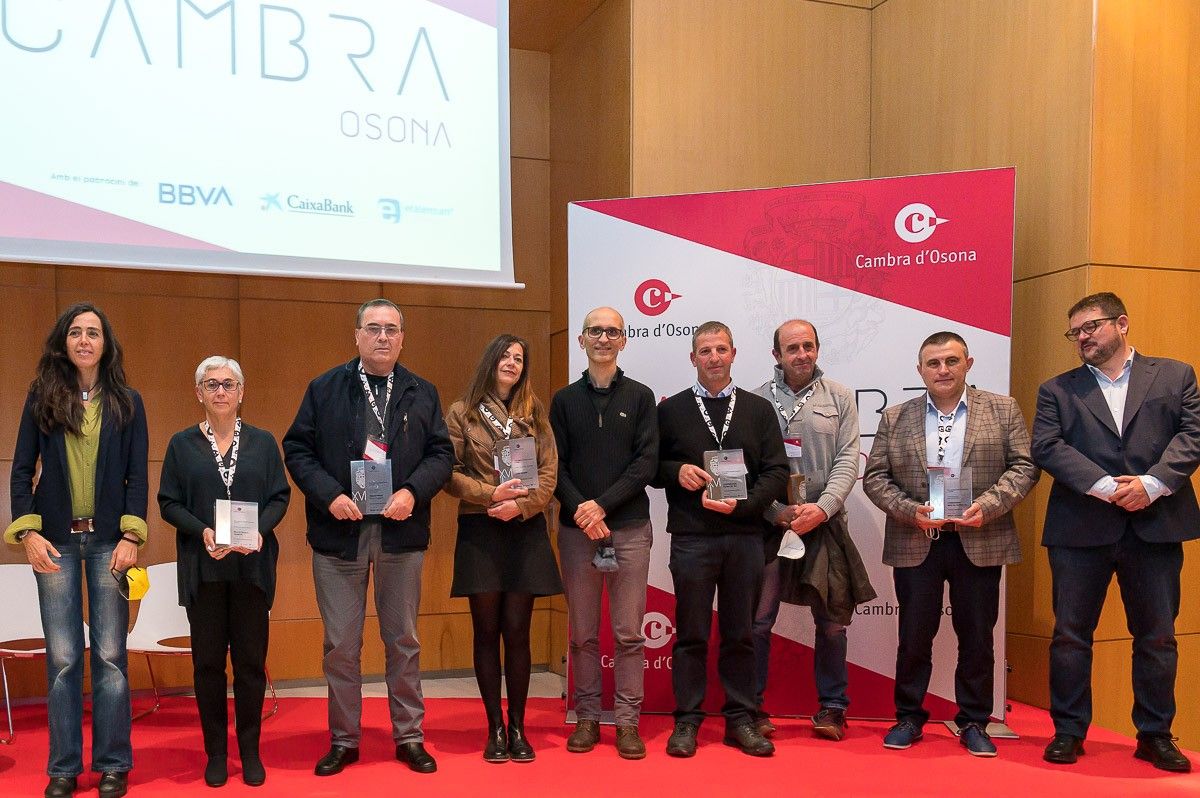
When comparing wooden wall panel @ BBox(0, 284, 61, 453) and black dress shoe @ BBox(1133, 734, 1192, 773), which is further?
wooden wall panel @ BBox(0, 284, 61, 453)

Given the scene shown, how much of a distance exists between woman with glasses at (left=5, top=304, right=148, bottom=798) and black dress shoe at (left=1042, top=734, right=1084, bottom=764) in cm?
318

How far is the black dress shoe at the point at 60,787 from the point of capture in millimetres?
3354

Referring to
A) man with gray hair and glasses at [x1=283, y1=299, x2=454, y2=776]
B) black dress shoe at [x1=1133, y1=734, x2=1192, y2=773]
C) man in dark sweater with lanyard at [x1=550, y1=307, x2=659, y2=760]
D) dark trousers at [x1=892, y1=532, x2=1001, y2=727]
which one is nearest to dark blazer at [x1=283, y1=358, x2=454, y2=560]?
man with gray hair and glasses at [x1=283, y1=299, x2=454, y2=776]

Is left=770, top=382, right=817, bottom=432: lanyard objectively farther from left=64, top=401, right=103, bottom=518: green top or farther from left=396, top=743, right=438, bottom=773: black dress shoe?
left=64, top=401, right=103, bottom=518: green top

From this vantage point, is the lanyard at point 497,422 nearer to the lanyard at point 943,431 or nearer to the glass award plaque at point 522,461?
the glass award plaque at point 522,461

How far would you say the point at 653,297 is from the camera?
4688 mm

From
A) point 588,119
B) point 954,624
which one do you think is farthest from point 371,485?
point 588,119

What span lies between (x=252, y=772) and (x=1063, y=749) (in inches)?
112

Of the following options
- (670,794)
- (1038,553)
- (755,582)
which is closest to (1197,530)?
(1038,553)

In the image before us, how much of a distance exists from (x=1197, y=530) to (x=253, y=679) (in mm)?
3317

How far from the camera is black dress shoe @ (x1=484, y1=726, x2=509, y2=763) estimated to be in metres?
3.80

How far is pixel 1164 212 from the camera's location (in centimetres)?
469

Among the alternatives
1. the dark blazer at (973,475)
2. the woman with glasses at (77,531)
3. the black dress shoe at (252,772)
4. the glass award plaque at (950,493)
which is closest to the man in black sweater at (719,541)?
the dark blazer at (973,475)

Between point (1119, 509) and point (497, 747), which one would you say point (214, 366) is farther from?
point (1119, 509)
